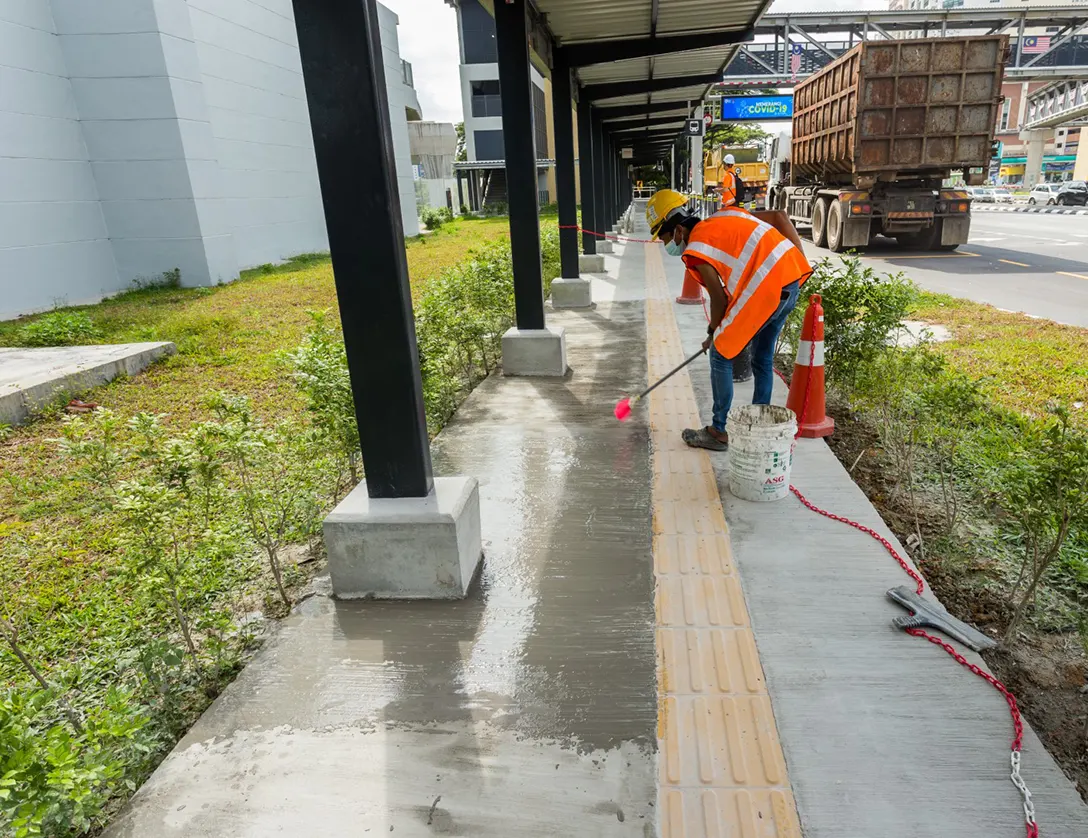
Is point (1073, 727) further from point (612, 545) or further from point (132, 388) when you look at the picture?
point (132, 388)

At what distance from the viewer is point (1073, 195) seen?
2858 cm

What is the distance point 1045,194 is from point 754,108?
17301mm

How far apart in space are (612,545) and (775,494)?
96 centimetres

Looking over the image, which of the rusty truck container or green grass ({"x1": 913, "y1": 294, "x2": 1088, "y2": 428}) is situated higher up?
the rusty truck container

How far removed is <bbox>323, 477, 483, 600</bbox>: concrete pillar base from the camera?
281cm

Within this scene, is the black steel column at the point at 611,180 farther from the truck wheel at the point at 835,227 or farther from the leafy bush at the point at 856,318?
the leafy bush at the point at 856,318

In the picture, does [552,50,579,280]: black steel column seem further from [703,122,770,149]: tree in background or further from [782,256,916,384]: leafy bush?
[703,122,770,149]: tree in background

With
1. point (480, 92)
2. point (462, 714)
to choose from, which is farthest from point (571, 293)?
point (480, 92)

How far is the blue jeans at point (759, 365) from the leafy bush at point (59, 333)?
331 inches

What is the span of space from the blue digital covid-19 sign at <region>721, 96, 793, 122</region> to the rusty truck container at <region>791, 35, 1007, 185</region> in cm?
808

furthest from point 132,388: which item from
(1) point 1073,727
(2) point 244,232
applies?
(2) point 244,232

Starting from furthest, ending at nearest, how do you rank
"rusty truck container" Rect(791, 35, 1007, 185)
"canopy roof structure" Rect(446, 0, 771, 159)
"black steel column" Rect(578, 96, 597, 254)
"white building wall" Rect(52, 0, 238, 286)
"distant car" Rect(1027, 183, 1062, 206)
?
"distant car" Rect(1027, 183, 1062, 206) < "white building wall" Rect(52, 0, 238, 286) < "rusty truck container" Rect(791, 35, 1007, 185) < "black steel column" Rect(578, 96, 597, 254) < "canopy roof structure" Rect(446, 0, 771, 159)

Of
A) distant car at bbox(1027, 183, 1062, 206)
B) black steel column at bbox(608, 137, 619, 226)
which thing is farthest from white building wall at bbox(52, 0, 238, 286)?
distant car at bbox(1027, 183, 1062, 206)

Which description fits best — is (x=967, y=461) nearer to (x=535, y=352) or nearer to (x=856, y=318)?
(x=856, y=318)
